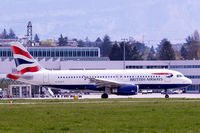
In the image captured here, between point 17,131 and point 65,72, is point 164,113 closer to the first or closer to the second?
point 17,131

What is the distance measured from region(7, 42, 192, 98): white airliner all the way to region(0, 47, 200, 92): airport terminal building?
3258 centimetres

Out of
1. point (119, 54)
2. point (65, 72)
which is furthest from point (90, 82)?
point (119, 54)

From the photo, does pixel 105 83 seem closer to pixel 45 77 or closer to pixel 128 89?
pixel 128 89

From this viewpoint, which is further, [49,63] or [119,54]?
[119,54]

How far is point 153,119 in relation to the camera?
34156mm

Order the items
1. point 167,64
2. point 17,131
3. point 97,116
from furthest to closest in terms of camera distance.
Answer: point 167,64 → point 97,116 → point 17,131

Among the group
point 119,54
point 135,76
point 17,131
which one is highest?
point 119,54

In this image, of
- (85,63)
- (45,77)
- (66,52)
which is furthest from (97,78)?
(66,52)

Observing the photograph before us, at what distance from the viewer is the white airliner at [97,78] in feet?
238

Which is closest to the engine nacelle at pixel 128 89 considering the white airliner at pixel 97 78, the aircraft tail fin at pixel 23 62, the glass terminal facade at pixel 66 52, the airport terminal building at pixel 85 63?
the white airliner at pixel 97 78

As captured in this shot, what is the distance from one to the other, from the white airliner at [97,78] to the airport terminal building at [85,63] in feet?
107

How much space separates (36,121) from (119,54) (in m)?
163

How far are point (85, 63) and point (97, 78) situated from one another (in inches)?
1829

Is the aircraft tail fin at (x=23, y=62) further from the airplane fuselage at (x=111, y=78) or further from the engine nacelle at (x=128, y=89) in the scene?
the engine nacelle at (x=128, y=89)
